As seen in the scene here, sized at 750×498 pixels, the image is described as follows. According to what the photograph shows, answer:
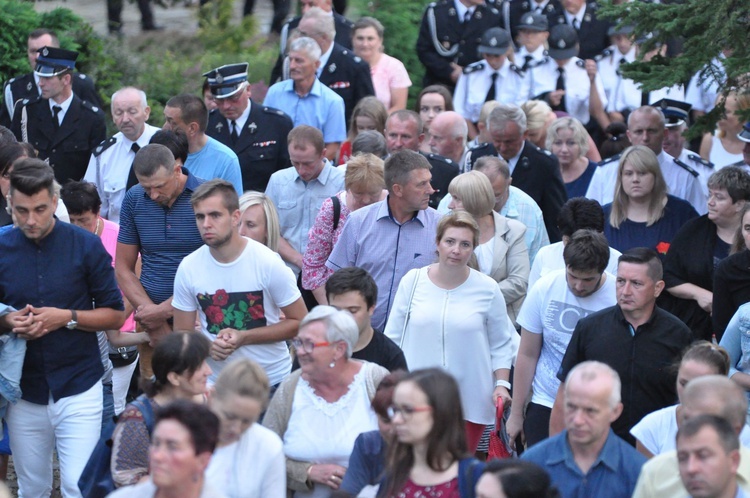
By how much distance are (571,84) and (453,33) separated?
5.42 ft

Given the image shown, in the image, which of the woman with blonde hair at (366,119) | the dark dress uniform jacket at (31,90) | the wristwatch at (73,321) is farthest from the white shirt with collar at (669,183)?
the dark dress uniform jacket at (31,90)

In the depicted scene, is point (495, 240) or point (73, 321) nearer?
point (73, 321)

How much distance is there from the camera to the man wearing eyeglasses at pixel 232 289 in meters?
6.87

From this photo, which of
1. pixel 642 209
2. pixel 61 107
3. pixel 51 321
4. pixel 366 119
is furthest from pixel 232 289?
pixel 61 107

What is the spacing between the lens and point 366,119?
10.6 m

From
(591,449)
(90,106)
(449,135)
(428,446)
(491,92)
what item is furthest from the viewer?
(491,92)

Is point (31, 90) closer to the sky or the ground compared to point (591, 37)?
closer to the ground

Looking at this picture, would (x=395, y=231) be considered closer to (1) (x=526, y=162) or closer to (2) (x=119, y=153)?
(1) (x=526, y=162)

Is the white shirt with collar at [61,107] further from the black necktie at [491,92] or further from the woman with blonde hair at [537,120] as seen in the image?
the black necktie at [491,92]

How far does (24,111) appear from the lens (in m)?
10.7

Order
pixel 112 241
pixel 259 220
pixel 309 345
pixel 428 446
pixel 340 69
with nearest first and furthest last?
pixel 428 446
pixel 309 345
pixel 259 220
pixel 112 241
pixel 340 69

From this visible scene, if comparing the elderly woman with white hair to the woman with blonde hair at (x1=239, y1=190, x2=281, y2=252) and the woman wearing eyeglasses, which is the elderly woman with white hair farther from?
the woman with blonde hair at (x1=239, y1=190, x2=281, y2=252)

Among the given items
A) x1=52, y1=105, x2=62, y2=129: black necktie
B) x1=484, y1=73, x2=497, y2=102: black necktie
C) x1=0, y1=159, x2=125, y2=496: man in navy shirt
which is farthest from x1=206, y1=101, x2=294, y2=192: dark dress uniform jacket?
x1=0, y1=159, x2=125, y2=496: man in navy shirt

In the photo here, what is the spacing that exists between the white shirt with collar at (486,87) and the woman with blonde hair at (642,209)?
396 cm
